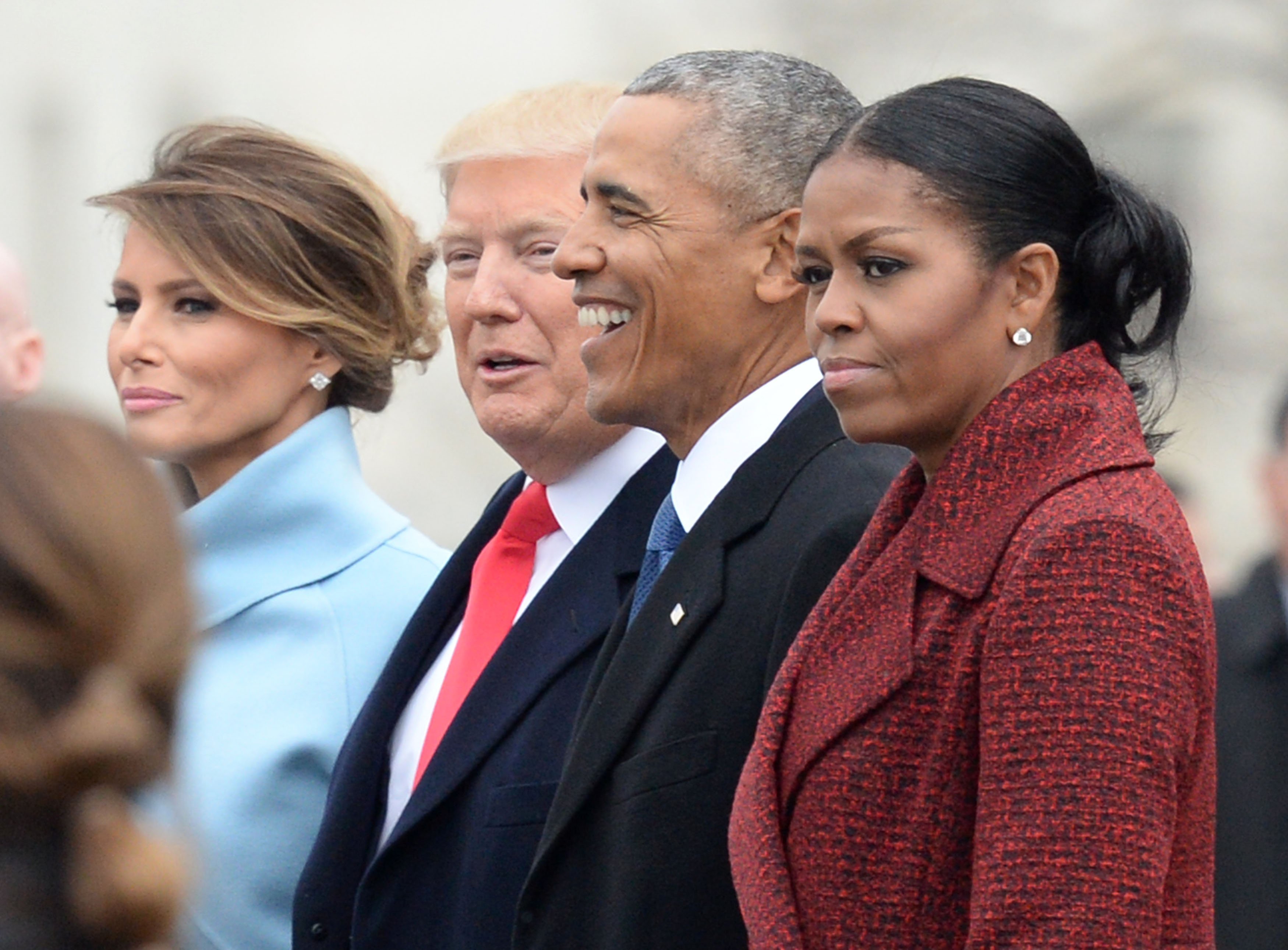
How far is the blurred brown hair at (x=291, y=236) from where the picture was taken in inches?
148

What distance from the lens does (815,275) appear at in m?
2.53

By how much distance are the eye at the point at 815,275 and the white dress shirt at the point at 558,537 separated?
965 mm

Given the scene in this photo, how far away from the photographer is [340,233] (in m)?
3.81

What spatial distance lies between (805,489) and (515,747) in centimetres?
69

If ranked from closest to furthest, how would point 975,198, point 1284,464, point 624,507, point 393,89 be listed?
1. point 975,198
2. point 624,507
3. point 1284,464
4. point 393,89

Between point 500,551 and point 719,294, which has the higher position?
point 719,294

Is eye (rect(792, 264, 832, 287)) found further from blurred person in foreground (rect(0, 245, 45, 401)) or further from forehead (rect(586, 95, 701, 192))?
blurred person in foreground (rect(0, 245, 45, 401))

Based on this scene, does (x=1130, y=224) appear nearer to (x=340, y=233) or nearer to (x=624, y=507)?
(x=624, y=507)

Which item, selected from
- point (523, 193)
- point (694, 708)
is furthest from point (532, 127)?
point (694, 708)

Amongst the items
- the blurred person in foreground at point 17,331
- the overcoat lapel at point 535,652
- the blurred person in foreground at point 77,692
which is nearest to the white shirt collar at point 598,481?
the overcoat lapel at point 535,652

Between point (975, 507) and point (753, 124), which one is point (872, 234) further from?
point (753, 124)

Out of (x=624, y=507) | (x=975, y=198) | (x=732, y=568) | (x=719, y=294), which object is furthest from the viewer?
(x=624, y=507)

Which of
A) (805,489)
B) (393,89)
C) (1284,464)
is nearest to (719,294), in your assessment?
(805,489)

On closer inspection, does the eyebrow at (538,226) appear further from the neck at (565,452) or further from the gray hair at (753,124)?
the gray hair at (753,124)
